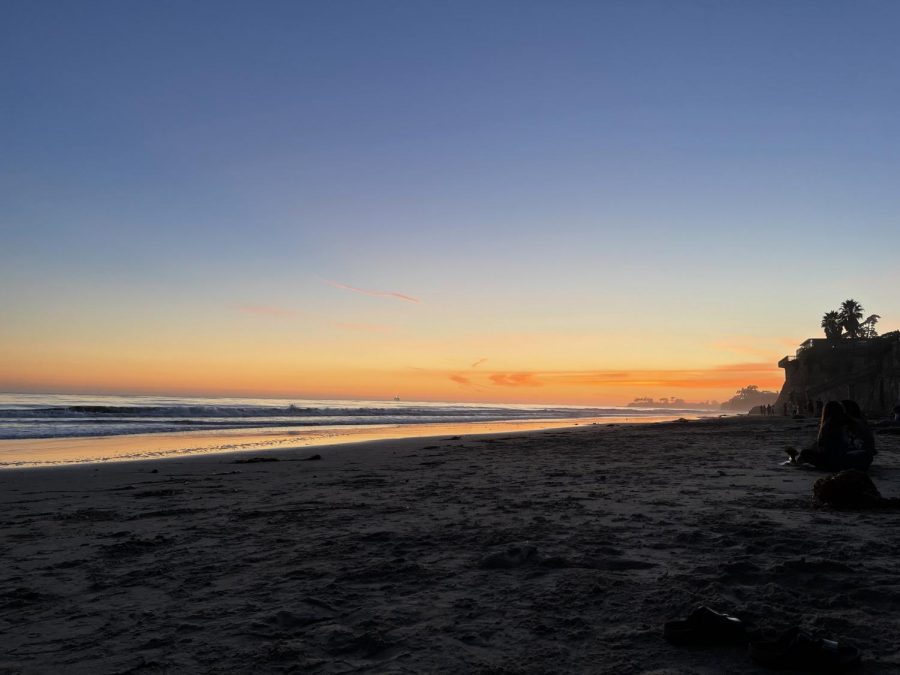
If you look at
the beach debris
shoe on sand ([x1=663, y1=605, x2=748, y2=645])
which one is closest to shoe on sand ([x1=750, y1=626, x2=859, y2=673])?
shoe on sand ([x1=663, y1=605, x2=748, y2=645])

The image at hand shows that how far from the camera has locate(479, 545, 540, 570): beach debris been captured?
182 inches

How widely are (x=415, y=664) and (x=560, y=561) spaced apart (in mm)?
1977

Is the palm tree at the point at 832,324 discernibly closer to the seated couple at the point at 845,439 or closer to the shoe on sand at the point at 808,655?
the seated couple at the point at 845,439

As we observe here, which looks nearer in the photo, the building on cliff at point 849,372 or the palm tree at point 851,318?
the building on cliff at point 849,372

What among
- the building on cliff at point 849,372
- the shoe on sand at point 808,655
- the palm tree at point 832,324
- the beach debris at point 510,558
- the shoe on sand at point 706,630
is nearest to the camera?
the shoe on sand at point 808,655

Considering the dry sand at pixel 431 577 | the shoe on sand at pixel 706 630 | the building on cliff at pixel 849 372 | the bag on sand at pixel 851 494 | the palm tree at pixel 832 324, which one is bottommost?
the dry sand at pixel 431 577

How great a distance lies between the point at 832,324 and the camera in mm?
73250

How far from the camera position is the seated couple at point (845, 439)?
927 centimetres

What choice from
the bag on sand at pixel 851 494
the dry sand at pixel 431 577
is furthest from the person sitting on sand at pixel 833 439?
the bag on sand at pixel 851 494

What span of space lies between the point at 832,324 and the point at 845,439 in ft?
253

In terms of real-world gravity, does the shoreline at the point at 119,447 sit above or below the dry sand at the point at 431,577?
below

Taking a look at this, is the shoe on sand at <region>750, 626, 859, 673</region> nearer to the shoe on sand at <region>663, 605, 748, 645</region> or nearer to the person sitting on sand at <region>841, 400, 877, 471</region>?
the shoe on sand at <region>663, 605, 748, 645</region>

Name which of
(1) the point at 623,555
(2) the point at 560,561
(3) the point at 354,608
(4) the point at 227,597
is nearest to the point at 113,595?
(4) the point at 227,597

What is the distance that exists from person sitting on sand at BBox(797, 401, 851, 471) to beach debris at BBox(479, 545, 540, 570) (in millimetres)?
7102
